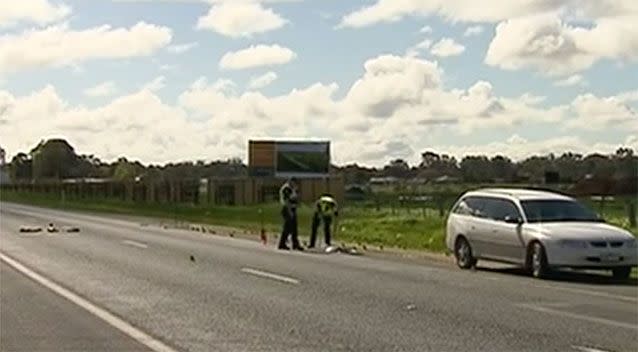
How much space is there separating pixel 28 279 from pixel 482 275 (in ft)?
26.5

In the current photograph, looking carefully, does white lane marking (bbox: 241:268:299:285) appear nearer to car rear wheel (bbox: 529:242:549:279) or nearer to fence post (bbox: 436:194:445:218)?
car rear wheel (bbox: 529:242:549:279)

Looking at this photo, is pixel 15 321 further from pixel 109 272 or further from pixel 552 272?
pixel 552 272

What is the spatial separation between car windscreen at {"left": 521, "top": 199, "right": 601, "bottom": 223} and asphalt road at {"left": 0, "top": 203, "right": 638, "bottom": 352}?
1.18 metres

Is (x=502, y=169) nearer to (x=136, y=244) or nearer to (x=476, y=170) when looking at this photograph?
(x=476, y=170)

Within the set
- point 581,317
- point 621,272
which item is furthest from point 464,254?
point 581,317

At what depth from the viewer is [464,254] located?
26844 millimetres

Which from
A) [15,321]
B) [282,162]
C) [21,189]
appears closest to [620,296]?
[15,321]

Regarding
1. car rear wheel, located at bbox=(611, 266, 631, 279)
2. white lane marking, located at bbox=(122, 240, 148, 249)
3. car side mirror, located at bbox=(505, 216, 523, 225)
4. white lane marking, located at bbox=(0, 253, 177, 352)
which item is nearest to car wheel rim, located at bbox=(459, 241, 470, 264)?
car side mirror, located at bbox=(505, 216, 523, 225)

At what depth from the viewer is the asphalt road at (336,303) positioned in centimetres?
1477

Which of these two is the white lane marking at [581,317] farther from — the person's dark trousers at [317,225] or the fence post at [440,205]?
the fence post at [440,205]

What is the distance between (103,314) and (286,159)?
240 ft

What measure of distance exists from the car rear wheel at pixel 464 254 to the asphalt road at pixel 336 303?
0.26 m

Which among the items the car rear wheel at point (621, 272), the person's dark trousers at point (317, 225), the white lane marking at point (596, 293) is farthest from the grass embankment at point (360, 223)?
the white lane marking at point (596, 293)

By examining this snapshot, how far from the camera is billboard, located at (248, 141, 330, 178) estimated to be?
90.1 metres
